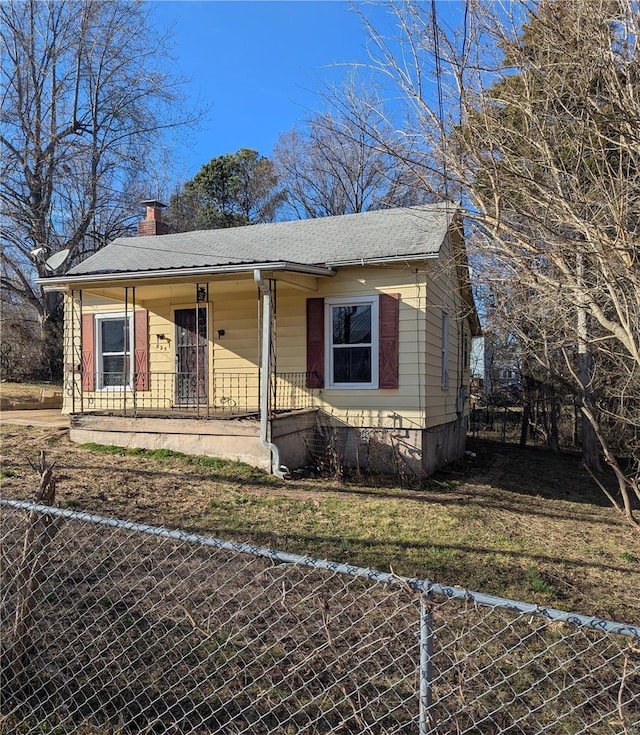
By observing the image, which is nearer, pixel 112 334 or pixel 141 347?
pixel 141 347

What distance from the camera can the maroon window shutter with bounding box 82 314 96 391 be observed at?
1233 centimetres

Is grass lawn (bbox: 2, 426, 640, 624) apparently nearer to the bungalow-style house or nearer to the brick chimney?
the bungalow-style house

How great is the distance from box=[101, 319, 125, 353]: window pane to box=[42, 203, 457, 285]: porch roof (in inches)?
46.9

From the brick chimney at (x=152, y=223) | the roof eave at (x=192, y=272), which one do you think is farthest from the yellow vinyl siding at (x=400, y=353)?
the brick chimney at (x=152, y=223)

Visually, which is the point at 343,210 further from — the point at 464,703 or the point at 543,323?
the point at 464,703

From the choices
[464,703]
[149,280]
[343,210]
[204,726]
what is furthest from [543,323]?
[343,210]

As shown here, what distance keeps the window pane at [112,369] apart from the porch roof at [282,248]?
6.41ft

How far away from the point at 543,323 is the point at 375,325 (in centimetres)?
403

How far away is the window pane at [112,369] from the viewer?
12234mm

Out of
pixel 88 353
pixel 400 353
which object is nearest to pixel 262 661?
pixel 400 353

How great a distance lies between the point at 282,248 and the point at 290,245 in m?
0.18

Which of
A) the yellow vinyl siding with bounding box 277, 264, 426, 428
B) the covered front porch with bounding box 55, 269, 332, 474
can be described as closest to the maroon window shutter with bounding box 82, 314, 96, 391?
the covered front porch with bounding box 55, 269, 332, 474

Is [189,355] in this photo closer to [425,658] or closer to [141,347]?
[141,347]

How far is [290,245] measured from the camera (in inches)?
448
